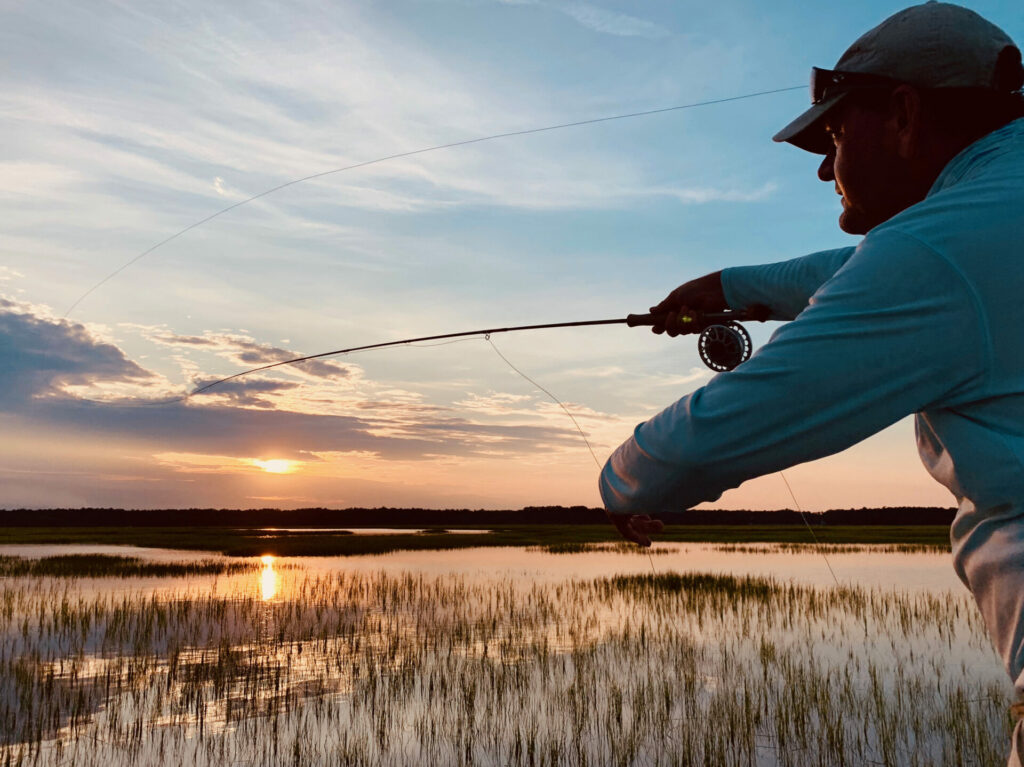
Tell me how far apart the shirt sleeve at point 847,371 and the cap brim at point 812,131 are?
44cm

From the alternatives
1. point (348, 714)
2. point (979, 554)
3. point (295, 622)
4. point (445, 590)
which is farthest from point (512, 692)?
point (445, 590)

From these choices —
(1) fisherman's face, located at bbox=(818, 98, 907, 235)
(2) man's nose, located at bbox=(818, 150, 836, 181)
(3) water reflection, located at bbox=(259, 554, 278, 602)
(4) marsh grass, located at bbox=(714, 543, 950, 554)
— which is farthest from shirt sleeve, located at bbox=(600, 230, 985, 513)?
(4) marsh grass, located at bbox=(714, 543, 950, 554)

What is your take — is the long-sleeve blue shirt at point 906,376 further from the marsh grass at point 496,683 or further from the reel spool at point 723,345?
the marsh grass at point 496,683

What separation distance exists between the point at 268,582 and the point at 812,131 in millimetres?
22664

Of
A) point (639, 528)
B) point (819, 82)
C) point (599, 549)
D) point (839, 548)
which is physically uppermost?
point (819, 82)

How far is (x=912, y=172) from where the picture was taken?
141 cm

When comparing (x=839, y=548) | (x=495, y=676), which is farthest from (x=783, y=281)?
(x=839, y=548)

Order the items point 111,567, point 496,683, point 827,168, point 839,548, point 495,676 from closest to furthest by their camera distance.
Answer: point 827,168, point 496,683, point 495,676, point 111,567, point 839,548

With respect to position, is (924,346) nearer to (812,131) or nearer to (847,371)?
(847,371)

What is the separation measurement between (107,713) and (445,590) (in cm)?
1178

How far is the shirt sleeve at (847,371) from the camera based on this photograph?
1079 mm

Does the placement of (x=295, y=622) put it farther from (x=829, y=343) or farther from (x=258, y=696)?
(x=829, y=343)

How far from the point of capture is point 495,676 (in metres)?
10.4

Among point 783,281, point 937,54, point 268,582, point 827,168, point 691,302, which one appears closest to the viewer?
point 937,54
